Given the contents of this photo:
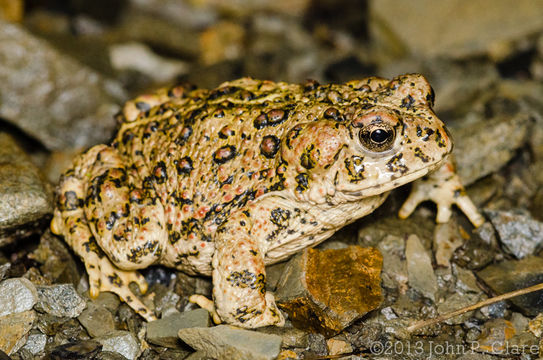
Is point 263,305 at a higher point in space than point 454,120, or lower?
lower

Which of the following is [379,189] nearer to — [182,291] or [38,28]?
[182,291]

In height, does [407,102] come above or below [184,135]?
above

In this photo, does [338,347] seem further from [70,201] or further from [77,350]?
[70,201]

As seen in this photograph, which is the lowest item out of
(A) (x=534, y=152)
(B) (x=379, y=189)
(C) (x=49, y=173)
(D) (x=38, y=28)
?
(C) (x=49, y=173)

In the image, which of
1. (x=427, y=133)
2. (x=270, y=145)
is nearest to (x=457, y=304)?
(x=427, y=133)

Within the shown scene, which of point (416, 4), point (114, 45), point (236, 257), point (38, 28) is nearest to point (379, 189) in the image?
point (236, 257)

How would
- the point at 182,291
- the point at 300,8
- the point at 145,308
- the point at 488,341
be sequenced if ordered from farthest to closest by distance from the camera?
the point at 300,8
the point at 182,291
the point at 145,308
the point at 488,341

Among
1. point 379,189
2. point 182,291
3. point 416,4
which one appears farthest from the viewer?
point 416,4

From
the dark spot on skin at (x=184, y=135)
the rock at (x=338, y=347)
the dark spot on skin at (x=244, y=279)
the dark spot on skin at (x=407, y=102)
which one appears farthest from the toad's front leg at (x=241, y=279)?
the dark spot on skin at (x=407, y=102)
